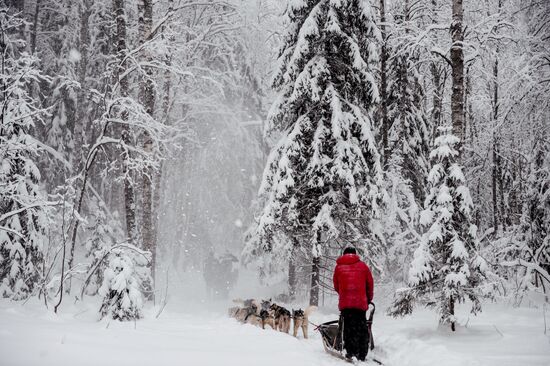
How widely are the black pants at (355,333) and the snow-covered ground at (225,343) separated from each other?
1.44ft

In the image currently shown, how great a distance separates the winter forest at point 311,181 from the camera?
276 inches

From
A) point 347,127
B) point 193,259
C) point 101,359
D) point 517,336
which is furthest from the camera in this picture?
point 193,259

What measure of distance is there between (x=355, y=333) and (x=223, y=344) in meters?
2.21

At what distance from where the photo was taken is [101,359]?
4445 millimetres

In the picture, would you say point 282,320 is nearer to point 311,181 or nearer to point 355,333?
point 355,333

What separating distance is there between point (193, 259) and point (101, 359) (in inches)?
1014

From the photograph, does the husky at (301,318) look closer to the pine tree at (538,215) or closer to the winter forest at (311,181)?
the winter forest at (311,181)

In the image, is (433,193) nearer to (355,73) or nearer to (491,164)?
(355,73)

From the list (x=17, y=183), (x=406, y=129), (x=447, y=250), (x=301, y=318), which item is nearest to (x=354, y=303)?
(x=301, y=318)

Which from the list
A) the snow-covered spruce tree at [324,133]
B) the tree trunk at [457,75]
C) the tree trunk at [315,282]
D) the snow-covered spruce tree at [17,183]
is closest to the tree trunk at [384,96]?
the snow-covered spruce tree at [324,133]

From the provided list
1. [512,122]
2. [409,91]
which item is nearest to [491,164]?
[409,91]

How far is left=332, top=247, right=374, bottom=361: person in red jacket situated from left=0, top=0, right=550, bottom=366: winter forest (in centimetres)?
59

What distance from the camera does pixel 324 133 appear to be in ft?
37.6

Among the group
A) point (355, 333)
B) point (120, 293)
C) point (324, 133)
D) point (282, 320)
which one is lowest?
point (282, 320)
